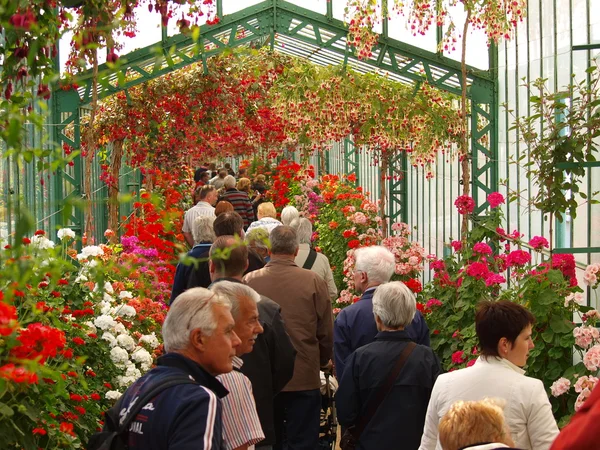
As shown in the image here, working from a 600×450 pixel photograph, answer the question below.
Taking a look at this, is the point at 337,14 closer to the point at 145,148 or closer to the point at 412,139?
the point at 412,139

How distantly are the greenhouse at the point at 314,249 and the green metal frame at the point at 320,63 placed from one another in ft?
0.11

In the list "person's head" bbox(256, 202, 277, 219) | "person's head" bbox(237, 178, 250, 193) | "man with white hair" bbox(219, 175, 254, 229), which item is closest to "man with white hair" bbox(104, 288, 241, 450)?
"person's head" bbox(256, 202, 277, 219)

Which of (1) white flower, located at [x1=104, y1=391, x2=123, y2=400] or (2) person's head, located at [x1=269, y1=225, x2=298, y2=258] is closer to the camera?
(1) white flower, located at [x1=104, y1=391, x2=123, y2=400]

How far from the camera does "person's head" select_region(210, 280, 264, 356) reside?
366 centimetres

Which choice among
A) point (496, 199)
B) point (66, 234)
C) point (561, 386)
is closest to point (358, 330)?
point (561, 386)

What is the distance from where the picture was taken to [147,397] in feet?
8.89

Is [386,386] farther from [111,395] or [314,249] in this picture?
[314,249]

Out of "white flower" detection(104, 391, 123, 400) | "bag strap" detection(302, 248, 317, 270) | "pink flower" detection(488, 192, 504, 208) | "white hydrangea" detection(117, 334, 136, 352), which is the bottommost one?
"white flower" detection(104, 391, 123, 400)

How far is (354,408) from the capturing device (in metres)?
4.26

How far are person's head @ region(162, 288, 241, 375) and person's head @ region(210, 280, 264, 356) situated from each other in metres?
0.65

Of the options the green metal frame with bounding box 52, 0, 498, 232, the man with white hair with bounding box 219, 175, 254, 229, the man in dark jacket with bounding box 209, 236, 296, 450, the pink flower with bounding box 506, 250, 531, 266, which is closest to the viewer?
the man in dark jacket with bounding box 209, 236, 296, 450

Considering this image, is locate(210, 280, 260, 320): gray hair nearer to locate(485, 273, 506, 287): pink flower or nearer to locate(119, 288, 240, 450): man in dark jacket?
locate(119, 288, 240, 450): man in dark jacket

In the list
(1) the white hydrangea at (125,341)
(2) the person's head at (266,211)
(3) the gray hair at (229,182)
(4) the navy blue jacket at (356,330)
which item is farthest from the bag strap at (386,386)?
(3) the gray hair at (229,182)

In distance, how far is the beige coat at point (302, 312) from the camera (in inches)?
204
